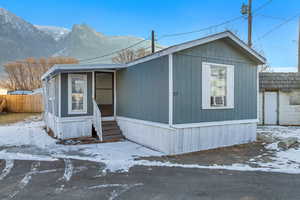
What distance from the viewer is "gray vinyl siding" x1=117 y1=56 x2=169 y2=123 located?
5660 millimetres

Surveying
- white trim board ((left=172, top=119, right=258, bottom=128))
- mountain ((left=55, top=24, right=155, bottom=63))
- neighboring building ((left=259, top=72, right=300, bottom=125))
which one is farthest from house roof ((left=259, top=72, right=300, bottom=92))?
mountain ((left=55, top=24, right=155, bottom=63))

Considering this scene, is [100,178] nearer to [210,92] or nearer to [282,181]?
[282,181]

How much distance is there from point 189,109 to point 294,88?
8.23m

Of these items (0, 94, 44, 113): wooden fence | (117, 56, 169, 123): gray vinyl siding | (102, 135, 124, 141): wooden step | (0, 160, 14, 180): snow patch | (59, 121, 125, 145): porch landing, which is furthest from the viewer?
(0, 94, 44, 113): wooden fence

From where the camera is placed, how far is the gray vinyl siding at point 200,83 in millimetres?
5516

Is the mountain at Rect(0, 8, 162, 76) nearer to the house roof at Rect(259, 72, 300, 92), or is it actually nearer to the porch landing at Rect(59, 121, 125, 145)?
the house roof at Rect(259, 72, 300, 92)

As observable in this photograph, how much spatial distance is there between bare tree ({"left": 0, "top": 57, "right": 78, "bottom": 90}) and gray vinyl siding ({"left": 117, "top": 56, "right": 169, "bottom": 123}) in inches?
735

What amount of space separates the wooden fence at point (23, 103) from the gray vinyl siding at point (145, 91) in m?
13.4

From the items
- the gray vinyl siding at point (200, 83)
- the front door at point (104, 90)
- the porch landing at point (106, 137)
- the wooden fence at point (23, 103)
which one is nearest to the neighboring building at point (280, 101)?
the gray vinyl siding at point (200, 83)

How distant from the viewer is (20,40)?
46812 mm

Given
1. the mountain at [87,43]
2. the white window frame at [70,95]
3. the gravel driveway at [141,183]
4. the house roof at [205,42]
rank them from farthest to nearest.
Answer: the mountain at [87,43] → the white window frame at [70,95] → the house roof at [205,42] → the gravel driveway at [141,183]

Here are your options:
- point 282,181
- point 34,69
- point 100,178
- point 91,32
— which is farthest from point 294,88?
point 91,32

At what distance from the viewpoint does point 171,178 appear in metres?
3.79

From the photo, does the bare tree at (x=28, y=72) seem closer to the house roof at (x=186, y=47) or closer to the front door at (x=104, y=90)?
the front door at (x=104, y=90)
